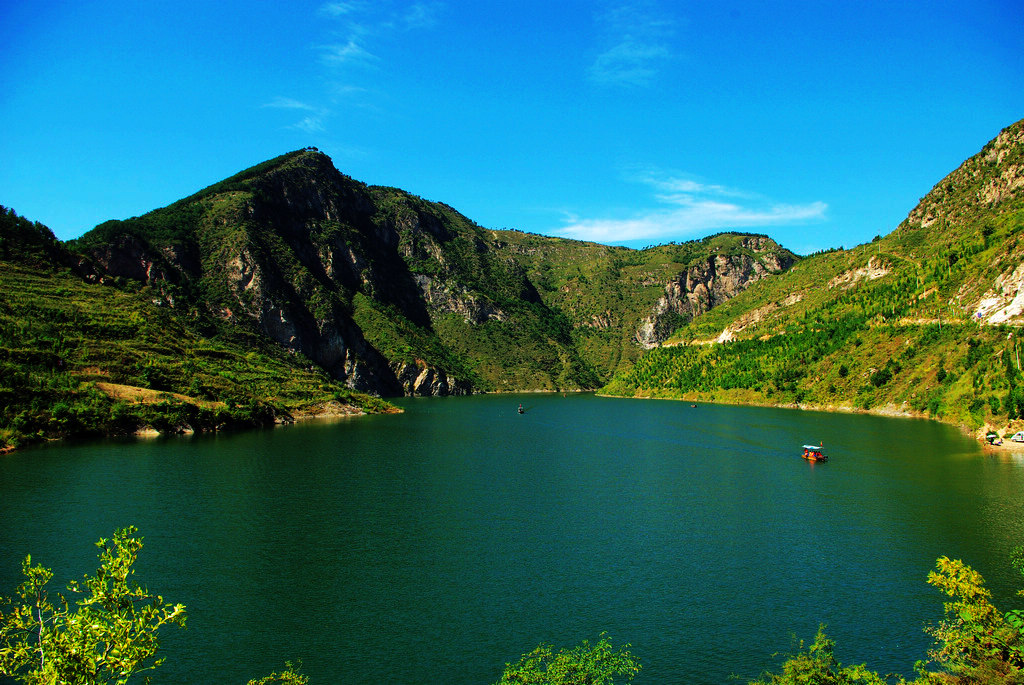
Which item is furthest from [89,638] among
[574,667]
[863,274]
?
[863,274]

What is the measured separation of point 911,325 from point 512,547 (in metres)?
118

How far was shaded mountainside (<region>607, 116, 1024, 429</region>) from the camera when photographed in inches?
3920

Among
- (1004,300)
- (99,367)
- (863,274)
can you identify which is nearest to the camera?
(99,367)

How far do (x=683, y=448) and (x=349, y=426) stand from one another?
57.6 m

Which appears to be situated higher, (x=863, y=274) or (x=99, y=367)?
(x=863, y=274)

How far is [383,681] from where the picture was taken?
24.2 meters

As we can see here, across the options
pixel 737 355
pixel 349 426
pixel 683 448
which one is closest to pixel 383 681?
pixel 683 448

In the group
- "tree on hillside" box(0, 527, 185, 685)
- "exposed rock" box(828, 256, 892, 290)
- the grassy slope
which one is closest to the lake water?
the grassy slope

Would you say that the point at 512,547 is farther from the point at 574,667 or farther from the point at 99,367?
the point at 99,367

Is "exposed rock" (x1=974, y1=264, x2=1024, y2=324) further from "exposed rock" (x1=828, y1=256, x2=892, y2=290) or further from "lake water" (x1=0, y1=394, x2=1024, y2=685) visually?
"exposed rock" (x1=828, y1=256, x2=892, y2=290)

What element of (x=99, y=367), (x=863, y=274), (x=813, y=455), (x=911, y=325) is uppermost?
(x=863, y=274)

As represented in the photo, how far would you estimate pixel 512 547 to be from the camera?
Answer: 39406mm

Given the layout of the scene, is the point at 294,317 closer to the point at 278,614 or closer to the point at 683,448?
the point at 683,448

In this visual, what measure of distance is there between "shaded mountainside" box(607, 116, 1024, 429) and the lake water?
30993mm
